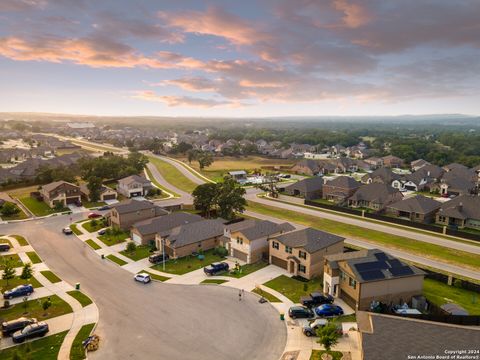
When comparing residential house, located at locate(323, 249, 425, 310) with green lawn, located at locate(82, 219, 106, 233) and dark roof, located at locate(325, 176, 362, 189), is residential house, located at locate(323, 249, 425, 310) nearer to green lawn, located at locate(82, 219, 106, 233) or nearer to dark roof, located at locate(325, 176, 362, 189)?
green lawn, located at locate(82, 219, 106, 233)

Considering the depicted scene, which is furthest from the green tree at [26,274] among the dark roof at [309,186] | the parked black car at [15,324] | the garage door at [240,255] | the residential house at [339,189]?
the residential house at [339,189]

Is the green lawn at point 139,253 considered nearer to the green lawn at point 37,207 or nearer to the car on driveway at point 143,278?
the car on driveway at point 143,278

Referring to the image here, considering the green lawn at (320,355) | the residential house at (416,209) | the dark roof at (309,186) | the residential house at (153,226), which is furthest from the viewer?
the dark roof at (309,186)

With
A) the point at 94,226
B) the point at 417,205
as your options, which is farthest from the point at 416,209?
the point at 94,226

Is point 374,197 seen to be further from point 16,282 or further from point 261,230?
point 16,282

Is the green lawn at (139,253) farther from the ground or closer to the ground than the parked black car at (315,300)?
closer to the ground

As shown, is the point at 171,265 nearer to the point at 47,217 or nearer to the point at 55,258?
the point at 55,258
